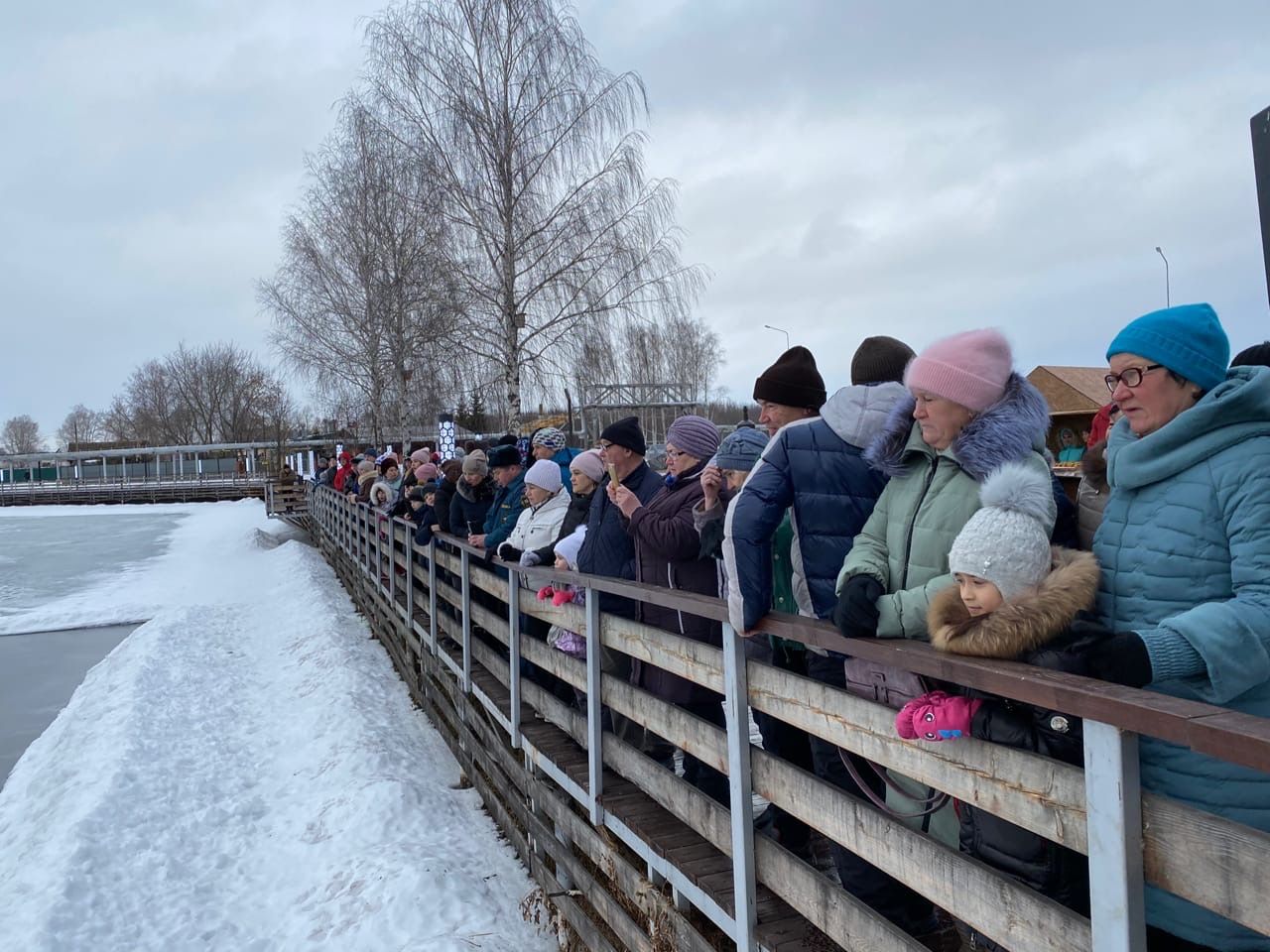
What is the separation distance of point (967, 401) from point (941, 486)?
196 mm

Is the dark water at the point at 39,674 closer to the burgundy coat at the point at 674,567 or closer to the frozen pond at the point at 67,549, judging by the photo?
the frozen pond at the point at 67,549

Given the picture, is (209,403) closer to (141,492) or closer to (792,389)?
(141,492)

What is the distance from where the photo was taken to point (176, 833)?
17.5 feet

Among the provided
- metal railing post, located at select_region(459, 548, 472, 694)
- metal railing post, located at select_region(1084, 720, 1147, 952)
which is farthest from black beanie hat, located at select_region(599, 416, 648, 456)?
metal railing post, located at select_region(1084, 720, 1147, 952)

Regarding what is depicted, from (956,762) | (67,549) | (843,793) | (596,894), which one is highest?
(956,762)

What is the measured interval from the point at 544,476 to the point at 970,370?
333 cm

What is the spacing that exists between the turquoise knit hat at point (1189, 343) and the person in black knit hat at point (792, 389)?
1170 mm

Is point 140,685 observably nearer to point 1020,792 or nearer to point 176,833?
point 176,833

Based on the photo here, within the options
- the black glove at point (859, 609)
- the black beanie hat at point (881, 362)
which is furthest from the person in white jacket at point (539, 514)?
the black glove at point (859, 609)

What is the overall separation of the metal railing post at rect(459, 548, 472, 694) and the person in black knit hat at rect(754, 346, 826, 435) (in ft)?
10.3

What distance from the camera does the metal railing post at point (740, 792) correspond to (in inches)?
92.8

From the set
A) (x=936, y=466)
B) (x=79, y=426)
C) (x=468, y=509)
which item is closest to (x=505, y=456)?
(x=468, y=509)

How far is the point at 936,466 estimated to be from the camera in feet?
6.84

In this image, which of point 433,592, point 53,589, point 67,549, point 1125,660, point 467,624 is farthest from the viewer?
point 67,549
